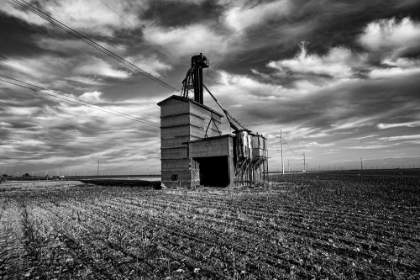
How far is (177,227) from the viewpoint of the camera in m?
9.33

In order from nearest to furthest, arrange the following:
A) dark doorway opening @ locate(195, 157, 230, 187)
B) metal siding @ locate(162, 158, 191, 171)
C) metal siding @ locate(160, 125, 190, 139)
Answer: metal siding @ locate(162, 158, 191, 171), metal siding @ locate(160, 125, 190, 139), dark doorway opening @ locate(195, 157, 230, 187)

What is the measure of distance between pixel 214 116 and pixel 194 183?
1326 centimetres

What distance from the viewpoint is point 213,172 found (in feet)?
104

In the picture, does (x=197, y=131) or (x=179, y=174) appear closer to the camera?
(x=179, y=174)

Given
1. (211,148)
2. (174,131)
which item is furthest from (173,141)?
(211,148)

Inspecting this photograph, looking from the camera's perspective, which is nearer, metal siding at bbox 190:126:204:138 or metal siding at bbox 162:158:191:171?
metal siding at bbox 162:158:191:171

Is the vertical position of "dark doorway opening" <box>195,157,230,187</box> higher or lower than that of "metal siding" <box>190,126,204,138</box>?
lower

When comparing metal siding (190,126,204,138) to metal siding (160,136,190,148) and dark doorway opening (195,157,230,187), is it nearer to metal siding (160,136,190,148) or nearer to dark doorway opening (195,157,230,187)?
metal siding (160,136,190,148)

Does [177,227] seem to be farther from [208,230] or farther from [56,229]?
[56,229]

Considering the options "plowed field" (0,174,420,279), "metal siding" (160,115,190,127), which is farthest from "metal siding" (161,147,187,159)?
"plowed field" (0,174,420,279)

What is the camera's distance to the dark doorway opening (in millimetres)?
30492

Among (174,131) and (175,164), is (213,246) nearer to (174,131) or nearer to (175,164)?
(175,164)

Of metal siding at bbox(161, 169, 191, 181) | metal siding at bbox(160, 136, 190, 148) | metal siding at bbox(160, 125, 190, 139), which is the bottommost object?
metal siding at bbox(161, 169, 191, 181)

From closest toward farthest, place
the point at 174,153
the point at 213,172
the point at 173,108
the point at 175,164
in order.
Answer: the point at 175,164, the point at 174,153, the point at 173,108, the point at 213,172
